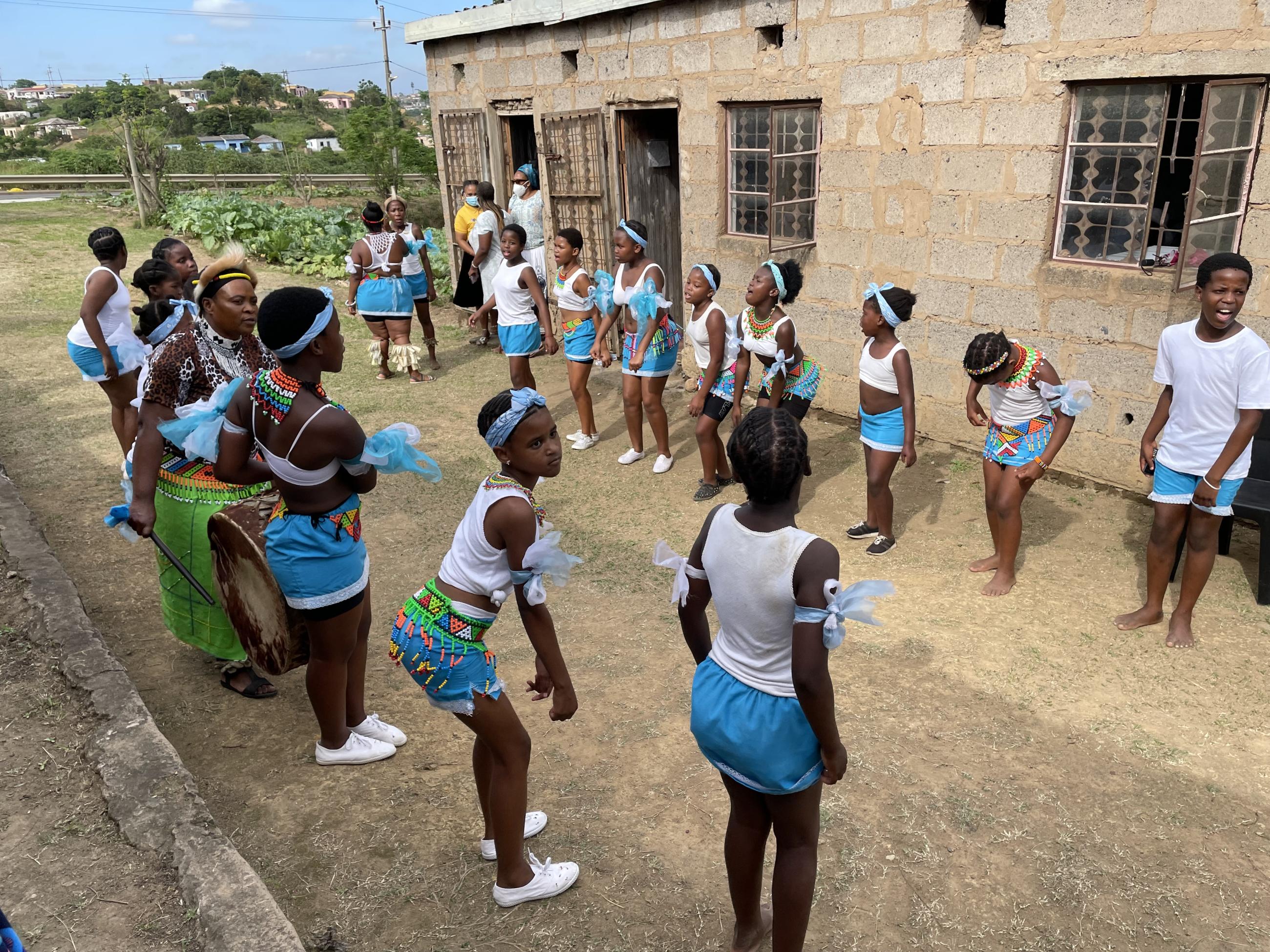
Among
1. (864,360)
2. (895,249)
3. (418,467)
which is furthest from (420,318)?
(418,467)

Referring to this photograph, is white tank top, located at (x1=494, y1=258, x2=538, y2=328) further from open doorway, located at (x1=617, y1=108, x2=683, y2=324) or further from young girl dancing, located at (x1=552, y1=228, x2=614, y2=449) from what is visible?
open doorway, located at (x1=617, y1=108, x2=683, y2=324)

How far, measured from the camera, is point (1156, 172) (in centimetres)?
566

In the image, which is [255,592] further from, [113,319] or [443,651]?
[113,319]

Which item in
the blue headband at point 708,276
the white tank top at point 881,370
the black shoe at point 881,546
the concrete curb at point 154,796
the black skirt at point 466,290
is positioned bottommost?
the black shoe at point 881,546

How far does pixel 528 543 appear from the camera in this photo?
8.87ft

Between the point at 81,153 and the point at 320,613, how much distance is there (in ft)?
160

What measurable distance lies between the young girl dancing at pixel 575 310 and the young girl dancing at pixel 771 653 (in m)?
4.90

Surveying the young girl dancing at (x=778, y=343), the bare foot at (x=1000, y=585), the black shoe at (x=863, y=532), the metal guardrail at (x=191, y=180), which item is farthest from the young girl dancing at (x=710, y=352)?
the metal guardrail at (x=191, y=180)

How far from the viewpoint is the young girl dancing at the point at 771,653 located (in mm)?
2234

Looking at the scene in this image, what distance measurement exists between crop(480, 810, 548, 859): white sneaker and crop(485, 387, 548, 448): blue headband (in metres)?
1.36

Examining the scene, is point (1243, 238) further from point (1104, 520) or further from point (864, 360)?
point (864, 360)

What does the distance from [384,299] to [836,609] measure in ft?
27.2

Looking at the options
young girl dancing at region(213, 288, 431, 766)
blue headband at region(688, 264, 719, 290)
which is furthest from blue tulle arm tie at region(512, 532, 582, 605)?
blue headband at region(688, 264, 719, 290)

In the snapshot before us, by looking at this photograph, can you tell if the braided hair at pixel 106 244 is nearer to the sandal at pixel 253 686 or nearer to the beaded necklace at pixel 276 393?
the sandal at pixel 253 686
